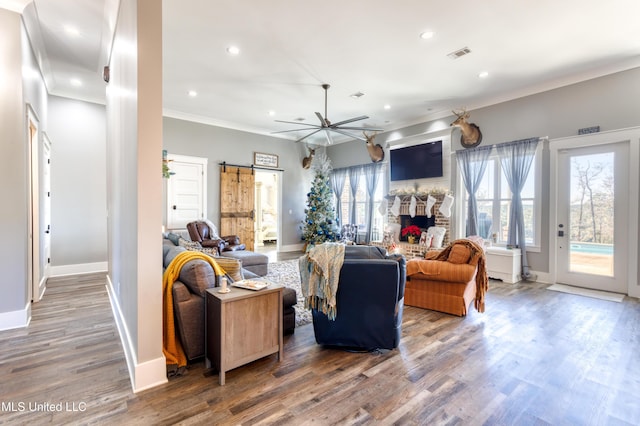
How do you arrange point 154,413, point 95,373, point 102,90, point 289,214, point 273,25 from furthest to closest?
point 289,214
point 102,90
point 273,25
point 95,373
point 154,413

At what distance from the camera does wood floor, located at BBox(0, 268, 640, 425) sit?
6.15 feet

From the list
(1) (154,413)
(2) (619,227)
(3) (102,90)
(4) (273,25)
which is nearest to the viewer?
(1) (154,413)

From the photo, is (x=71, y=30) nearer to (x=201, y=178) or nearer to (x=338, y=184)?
(x=201, y=178)

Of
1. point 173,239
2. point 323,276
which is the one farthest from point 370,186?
point 323,276

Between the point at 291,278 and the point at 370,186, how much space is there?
3967 mm

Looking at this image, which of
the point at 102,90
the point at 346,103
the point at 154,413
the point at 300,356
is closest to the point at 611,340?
the point at 300,356

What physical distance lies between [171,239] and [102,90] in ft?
10.8

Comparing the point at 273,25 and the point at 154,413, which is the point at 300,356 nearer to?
the point at 154,413

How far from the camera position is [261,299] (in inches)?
92.6

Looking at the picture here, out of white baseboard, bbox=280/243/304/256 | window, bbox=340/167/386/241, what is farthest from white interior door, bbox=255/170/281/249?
window, bbox=340/167/386/241

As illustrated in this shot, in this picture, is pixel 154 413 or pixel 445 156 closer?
pixel 154 413

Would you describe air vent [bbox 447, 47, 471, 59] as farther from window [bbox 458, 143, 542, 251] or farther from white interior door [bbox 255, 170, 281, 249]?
white interior door [bbox 255, 170, 281, 249]

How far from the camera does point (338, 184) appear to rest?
9.16 metres

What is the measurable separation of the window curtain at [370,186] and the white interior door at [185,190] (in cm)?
429
